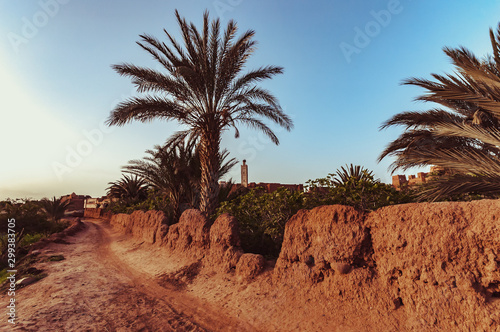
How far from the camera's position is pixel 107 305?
4.40 metres

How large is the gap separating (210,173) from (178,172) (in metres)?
3.93

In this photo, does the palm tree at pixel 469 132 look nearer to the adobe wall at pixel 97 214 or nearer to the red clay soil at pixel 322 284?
the red clay soil at pixel 322 284

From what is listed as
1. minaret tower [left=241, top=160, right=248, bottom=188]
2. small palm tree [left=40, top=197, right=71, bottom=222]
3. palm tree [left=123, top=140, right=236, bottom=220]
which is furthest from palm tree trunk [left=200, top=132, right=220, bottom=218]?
small palm tree [left=40, top=197, right=71, bottom=222]

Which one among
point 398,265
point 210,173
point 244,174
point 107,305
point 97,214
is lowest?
point 107,305

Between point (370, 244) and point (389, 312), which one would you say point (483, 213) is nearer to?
point (370, 244)

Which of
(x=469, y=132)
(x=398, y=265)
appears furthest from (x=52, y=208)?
(x=469, y=132)

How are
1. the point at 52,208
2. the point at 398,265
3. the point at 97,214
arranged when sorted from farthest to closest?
the point at 97,214
the point at 52,208
the point at 398,265

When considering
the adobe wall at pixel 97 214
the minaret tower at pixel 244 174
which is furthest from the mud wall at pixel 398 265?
the adobe wall at pixel 97 214

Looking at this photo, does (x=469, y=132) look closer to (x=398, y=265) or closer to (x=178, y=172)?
(x=398, y=265)

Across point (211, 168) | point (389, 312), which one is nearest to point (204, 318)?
point (389, 312)

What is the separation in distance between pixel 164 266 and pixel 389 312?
16.9 ft

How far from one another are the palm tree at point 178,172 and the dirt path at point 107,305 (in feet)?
19.3

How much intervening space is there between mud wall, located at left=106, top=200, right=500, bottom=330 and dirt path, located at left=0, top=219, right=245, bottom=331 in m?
1.17

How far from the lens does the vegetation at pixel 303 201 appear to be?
15.2ft
